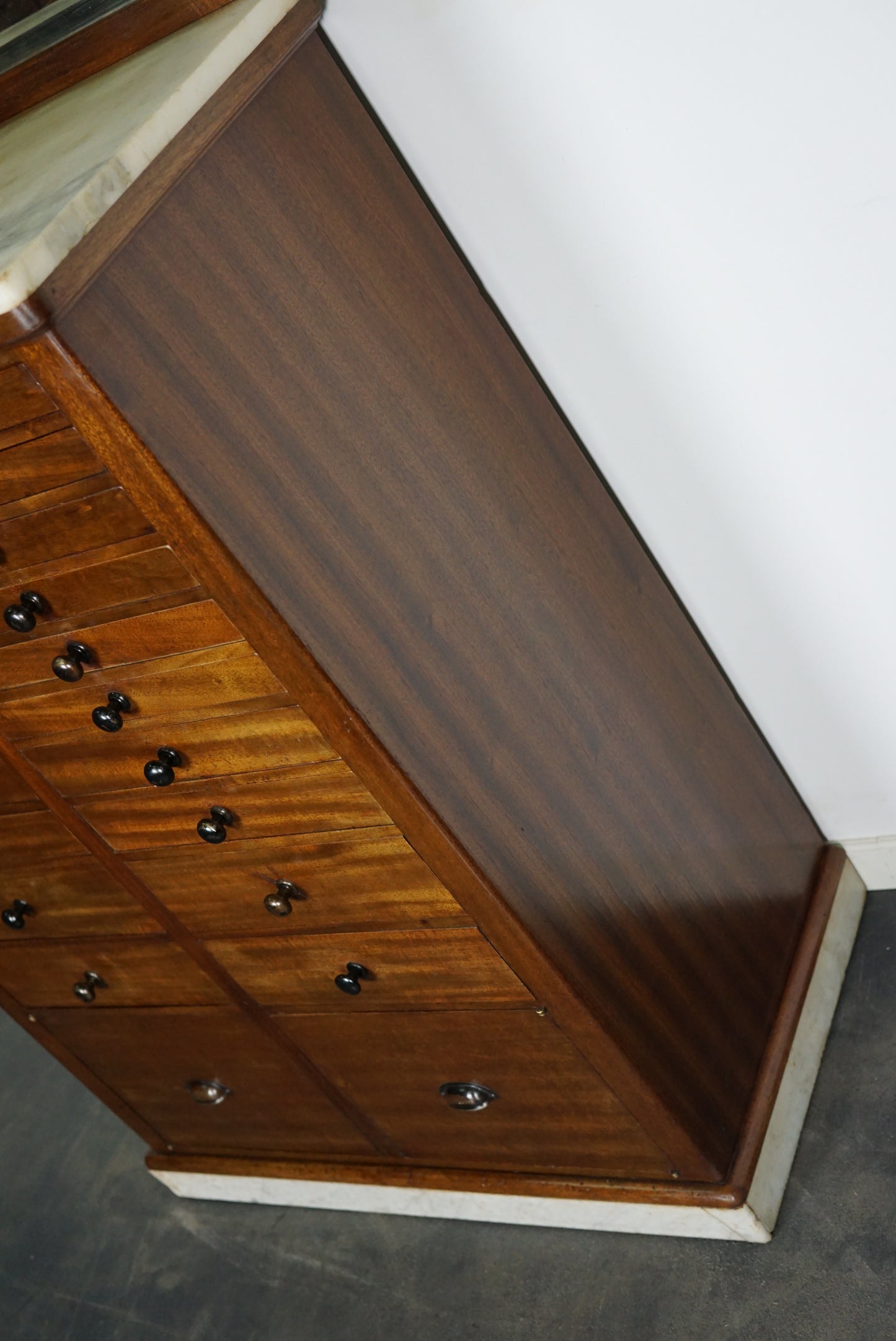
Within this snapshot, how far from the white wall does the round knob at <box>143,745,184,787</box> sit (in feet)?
2.43

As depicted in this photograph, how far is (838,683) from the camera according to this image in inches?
74.4

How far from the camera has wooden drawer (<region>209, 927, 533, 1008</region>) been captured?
1.51m

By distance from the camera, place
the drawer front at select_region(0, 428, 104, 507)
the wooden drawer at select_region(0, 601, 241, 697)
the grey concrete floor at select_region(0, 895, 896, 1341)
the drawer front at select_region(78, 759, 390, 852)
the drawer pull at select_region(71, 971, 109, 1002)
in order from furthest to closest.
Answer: the drawer pull at select_region(71, 971, 109, 1002)
the grey concrete floor at select_region(0, 895, 896, 1341)
the drawer front at select_region(78, 759, 390, 852)
the wooden drawer at select_region(0, 601, 241, 697)
the drawer front at select_region(0, 428, 104, 507)

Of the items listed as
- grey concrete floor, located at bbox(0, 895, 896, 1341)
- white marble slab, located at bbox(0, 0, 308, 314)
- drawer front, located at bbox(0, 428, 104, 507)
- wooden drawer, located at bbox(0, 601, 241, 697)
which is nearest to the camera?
white marble slab, located at bbox(0, 0, 308, 314)

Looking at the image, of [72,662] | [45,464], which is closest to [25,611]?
[72,662]

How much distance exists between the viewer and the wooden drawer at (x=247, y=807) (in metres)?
1.40

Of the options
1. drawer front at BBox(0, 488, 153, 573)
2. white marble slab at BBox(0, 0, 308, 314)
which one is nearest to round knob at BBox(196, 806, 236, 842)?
drawer front at BBox(0, 488, 153, 573)

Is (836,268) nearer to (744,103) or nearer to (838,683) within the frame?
(744,103)

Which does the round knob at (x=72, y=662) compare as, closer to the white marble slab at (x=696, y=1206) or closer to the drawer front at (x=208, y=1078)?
the drawer front at (x=208, y=1078)

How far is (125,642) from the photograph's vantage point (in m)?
1.35

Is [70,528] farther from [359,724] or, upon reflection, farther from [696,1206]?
[696,1206]

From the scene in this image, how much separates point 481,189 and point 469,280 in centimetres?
12

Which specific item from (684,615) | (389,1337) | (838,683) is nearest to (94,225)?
(684,615)

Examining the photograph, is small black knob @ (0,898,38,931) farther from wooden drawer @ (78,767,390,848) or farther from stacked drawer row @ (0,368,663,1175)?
wooden drawer @ (78,767,390,848)
